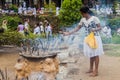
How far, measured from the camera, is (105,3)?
29.1 meters

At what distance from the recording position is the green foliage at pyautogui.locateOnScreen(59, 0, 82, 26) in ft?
70.6

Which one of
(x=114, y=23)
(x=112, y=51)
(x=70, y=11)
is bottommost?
(x=114, y=23)

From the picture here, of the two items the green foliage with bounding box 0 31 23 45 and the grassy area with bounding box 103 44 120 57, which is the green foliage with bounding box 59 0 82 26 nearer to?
the grassy area with bounding box 103 44 120 57

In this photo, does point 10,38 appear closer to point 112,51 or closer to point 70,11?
point 112,51

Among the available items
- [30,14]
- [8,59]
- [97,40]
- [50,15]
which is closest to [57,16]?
[50,15]

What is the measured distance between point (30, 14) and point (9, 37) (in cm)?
1258

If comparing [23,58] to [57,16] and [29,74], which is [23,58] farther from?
[57,16]

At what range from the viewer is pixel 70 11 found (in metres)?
21.7

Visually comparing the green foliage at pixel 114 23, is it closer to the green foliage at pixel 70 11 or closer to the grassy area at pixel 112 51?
the green foliage at pixel 70 11

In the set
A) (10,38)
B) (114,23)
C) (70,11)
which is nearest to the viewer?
(10,38)

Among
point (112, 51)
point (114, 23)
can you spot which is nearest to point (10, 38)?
point (112, 51)

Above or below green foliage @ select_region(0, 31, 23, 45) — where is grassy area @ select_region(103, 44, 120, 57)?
below

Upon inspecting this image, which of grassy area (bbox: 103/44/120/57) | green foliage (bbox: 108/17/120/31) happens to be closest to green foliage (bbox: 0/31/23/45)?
grassy area (bbox: 103/44/120/57)

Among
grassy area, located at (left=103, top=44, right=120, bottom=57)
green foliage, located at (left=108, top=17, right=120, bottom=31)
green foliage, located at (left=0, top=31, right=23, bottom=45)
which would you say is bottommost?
green foliage, located at (left=108, top=17, right=120, bottom=31)
